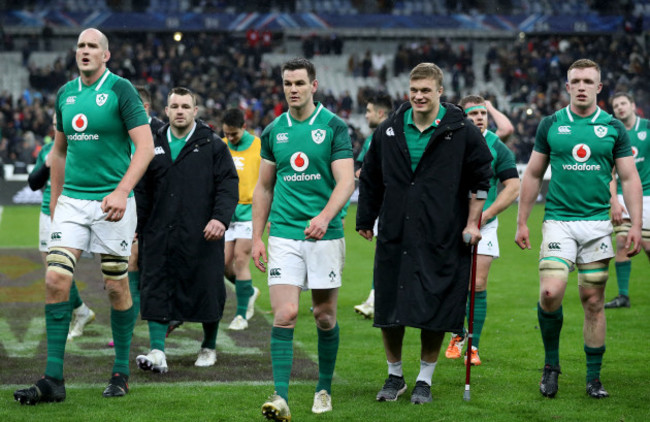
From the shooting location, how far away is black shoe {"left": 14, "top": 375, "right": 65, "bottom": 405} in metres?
6.67

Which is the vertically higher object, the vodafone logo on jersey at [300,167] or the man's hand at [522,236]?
the vodafone logo on jersey at [300,167]

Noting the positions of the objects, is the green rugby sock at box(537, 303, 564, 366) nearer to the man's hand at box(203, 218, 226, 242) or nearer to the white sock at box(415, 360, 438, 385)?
the white sock at box(415, 360, 438, 385)

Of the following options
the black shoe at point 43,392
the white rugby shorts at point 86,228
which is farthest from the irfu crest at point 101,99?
the black shoe at point 43,392

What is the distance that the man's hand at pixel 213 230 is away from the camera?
25.9 ft

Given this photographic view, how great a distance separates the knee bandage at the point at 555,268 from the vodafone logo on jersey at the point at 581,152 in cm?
76

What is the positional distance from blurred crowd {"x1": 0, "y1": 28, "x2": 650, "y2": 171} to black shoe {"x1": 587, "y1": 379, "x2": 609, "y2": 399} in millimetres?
24913

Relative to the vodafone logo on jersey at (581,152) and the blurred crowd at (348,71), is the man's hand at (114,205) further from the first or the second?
the blurred crowd at (348,71)

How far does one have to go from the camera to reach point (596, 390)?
710cm

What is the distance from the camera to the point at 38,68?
124 feet

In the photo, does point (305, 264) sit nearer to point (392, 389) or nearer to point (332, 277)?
point (332, 277)

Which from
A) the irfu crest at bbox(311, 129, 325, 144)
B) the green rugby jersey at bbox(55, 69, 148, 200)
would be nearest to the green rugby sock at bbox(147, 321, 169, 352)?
the green rugby jersey at bbox(55, 69, 148, 200)

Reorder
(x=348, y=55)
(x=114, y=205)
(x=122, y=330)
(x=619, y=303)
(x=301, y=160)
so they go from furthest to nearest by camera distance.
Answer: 1. (x=348, y=55)
2. (x=619, y=303)
3. (x=122, y=330)
4. (x=301, y=160)
5. (x=114, y=205)

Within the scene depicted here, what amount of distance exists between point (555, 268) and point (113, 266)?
3283 millimetres

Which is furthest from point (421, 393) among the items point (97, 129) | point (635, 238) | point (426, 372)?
point (97, 129)
